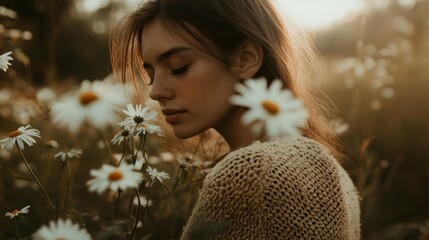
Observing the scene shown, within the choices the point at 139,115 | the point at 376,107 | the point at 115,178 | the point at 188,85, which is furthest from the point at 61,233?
the point at 376,107

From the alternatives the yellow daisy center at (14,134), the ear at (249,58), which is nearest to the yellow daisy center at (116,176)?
the yellow daisy center at (14,134)

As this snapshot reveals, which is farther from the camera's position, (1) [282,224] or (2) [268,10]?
(2) [268,10]

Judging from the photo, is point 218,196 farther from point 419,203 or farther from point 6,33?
point 419,203

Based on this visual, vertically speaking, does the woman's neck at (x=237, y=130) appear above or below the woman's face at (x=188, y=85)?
below

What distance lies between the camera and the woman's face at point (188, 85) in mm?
1448

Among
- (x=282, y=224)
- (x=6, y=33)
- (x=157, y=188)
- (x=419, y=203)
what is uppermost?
(x=6, y=33)

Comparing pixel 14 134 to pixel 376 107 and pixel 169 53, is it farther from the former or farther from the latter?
pixel 376 107

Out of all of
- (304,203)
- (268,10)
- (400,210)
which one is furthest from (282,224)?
(400,210)

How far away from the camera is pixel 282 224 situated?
1.12 m

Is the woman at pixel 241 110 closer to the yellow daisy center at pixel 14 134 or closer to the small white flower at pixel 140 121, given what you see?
the small white flower at pixel 140 121

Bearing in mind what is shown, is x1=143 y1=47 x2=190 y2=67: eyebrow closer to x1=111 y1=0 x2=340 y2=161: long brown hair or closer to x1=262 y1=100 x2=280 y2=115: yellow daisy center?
x1=111 y1=0 x2=340 y2=161: long brown hair

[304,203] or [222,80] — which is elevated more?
[222,80]

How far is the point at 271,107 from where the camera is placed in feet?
2.88

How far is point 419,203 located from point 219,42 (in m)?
2.06
